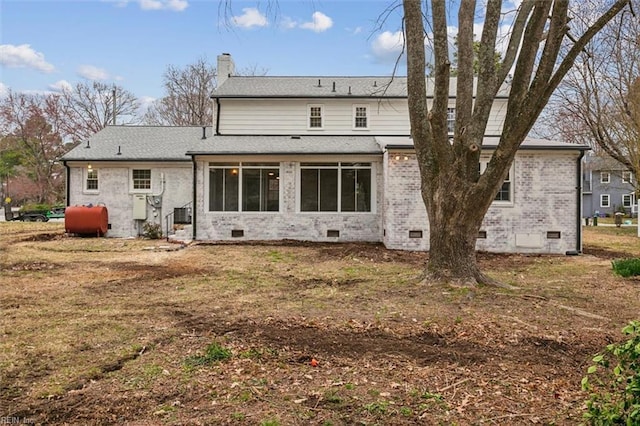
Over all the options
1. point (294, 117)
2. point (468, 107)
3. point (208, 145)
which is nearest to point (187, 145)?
point (208, 145)

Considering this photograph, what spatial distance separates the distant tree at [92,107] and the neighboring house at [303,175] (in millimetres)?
17913

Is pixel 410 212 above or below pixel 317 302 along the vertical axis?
above

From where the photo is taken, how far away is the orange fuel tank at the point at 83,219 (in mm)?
15477

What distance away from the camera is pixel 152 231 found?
15586 millimetres

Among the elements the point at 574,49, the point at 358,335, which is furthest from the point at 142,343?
the point at 574,49

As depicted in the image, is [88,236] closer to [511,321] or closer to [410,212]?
[410,212]

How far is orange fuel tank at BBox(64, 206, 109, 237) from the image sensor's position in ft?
50.8

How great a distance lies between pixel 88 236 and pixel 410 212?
38.7ft

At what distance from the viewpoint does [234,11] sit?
6914 mm

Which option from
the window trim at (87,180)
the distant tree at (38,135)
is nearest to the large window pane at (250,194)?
the window trim at (87,180)

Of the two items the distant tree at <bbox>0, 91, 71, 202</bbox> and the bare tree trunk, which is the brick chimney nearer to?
the bare tree trunk

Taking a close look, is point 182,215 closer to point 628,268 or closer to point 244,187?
point 244,187

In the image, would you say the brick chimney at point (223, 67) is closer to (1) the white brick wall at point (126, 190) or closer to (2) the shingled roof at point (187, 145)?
(2) the shingled roof at point (187, 145)

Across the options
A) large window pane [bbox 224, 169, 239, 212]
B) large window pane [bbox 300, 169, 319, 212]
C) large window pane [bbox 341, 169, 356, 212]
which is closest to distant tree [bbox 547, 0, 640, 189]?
large window pane [bbox 341, 169, 356, 212]
